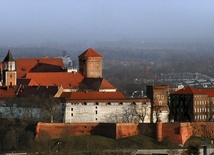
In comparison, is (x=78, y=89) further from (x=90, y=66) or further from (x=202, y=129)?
(x=202, y=129)

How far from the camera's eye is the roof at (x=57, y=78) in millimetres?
71125

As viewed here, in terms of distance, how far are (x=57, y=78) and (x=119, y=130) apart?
13.2 m

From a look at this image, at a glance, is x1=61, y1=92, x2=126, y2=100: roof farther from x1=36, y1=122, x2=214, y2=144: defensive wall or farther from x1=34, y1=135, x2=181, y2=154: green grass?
x1=34, y1=135, x2=181, y2=154: green grass

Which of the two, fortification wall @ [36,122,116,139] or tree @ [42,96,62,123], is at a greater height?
tree @ [42,96,62,123]

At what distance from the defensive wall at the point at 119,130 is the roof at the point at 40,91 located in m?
5.03

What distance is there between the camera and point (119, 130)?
60.6m

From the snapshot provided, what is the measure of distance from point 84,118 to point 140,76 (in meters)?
64.0

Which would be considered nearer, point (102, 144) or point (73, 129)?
point (102, 144)

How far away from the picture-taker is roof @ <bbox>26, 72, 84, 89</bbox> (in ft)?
233

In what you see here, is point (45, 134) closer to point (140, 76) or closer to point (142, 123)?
point (142, 123)

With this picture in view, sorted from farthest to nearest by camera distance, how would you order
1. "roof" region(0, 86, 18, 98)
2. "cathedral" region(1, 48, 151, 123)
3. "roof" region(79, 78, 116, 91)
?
"roof" region(79, 78, 116, 91) → "roof" region(0, 86, 18, 98) → "cathedral" region(1, 48, 151, 123)

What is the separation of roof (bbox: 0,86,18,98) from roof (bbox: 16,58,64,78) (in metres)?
7.62

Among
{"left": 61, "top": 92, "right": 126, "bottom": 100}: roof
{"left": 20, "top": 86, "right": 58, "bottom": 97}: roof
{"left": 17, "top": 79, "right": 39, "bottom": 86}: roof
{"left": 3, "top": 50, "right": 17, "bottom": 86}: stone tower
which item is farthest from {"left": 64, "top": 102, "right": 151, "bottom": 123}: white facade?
{"left": 3, "top": 50, "right": 17, "bottom": 86}: stone tower

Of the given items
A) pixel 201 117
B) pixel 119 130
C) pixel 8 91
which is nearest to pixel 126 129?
pixel 119 130
